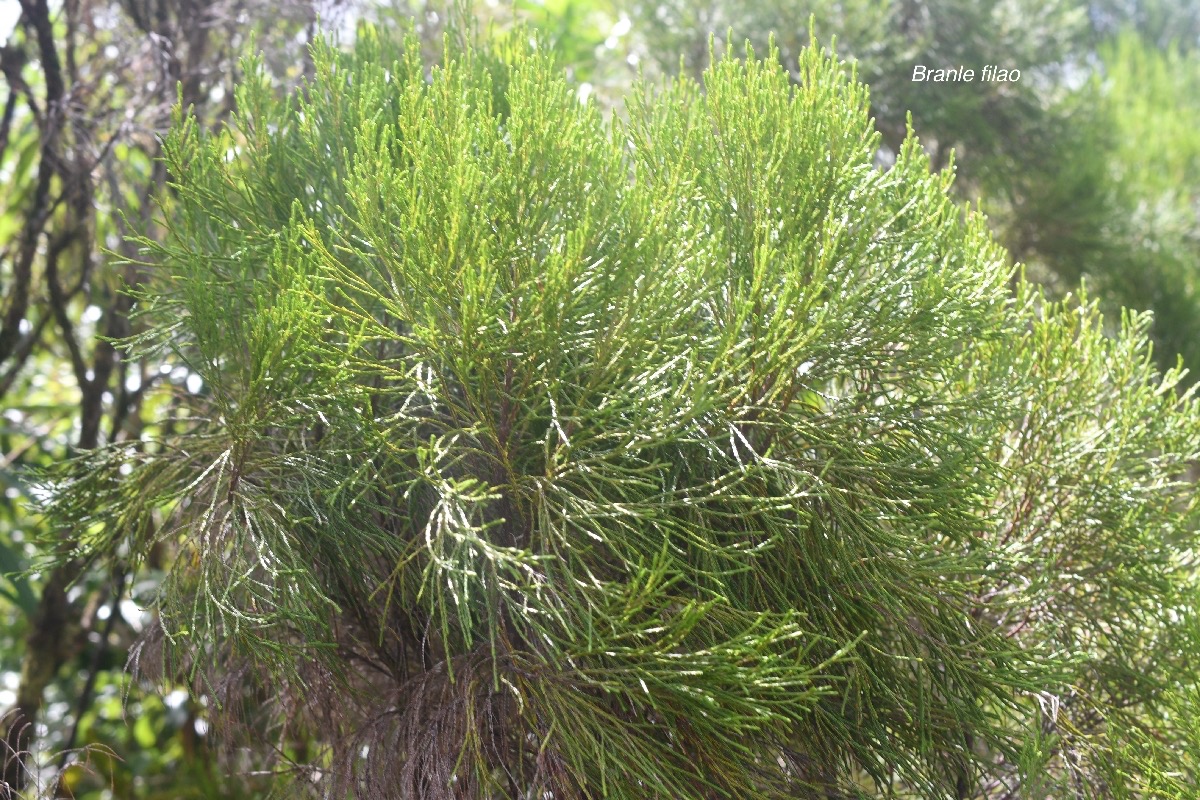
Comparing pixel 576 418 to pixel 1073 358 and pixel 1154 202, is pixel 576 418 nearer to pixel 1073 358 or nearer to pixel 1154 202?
pixel 1073 358

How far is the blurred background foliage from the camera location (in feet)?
8.71

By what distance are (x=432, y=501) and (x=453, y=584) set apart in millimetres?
352

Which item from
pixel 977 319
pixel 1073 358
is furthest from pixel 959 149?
pixel 977 319

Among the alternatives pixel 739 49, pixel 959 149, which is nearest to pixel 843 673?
pixel 739 49

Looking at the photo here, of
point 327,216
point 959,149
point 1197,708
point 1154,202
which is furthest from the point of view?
point 1154,202

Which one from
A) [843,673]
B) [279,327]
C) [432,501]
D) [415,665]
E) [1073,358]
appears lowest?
[415,665]

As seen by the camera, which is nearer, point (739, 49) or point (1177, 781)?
point (1177, 781)

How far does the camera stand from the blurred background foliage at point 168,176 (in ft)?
8.71

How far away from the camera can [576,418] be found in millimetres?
1319

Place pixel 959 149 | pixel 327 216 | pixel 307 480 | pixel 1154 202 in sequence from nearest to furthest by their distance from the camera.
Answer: pixel 307 480 < pixel 327 216 < pixel 959 149 < pixel 1154 202

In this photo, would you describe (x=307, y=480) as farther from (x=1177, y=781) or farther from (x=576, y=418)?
(x=1177, y=781)

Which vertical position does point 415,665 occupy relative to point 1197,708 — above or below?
below

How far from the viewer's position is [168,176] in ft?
9.53

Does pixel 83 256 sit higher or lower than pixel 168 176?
lower
